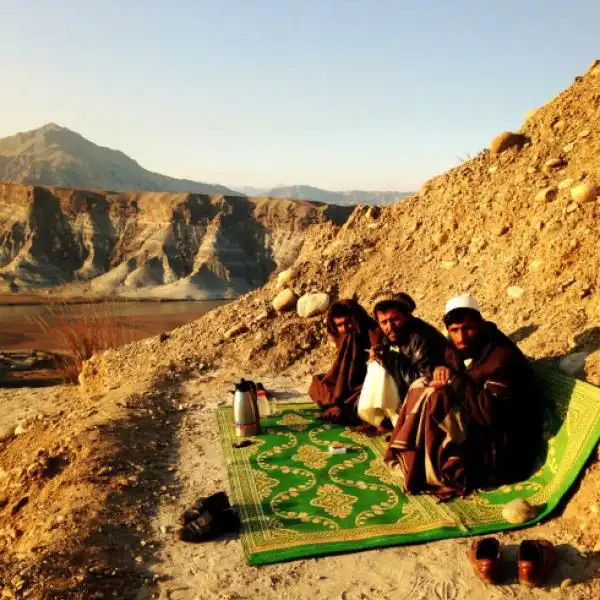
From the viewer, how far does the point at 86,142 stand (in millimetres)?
118250

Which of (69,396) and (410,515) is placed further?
(69,396)

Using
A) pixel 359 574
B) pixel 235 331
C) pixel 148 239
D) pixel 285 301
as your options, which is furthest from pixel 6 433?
pixel 148 239

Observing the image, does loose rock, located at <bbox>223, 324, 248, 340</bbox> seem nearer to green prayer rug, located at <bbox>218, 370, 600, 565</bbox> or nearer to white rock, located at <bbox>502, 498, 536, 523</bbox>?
green prayer rug, located at <bbox>218, 370, 600, 565</bbox>

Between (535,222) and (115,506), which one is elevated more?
(535,222)

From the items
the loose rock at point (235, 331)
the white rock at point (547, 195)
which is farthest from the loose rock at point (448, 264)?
the loose rock at point (235, 331)

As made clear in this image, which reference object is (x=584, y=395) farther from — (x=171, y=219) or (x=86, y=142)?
(x=86, y=142)

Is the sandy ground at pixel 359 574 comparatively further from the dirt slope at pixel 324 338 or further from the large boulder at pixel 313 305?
the large boulder at pixel 313 305

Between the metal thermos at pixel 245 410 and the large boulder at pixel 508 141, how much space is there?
19.1 ft

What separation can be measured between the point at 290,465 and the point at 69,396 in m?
5.99

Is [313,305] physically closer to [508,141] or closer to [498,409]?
[508,141]

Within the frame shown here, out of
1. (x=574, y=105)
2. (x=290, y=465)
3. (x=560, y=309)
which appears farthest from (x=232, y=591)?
(x=574, y=105)

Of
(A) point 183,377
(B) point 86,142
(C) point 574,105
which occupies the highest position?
(B) point 86,142

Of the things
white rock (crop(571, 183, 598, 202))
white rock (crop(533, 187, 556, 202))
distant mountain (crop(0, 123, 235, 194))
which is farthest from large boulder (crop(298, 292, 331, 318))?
distant mountain (crop(0, 123, 235, 194))

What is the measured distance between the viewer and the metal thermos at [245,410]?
499cm
